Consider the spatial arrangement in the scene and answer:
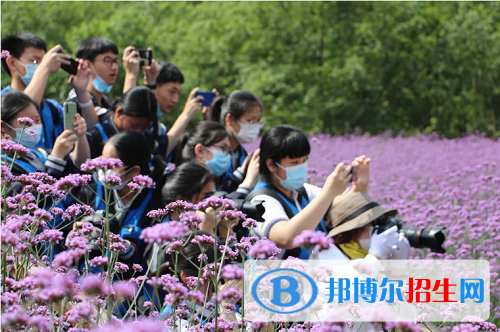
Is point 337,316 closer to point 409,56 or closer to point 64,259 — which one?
point 64,259

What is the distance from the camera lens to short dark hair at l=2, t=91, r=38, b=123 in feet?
11.4

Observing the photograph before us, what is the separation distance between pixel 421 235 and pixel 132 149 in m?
1.42

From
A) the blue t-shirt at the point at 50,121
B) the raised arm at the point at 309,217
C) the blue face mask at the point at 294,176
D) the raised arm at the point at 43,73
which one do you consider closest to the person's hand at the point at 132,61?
the blue t-shirt at the point at 50,121

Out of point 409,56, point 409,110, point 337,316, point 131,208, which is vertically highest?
point 337,316

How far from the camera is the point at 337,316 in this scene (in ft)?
4.00

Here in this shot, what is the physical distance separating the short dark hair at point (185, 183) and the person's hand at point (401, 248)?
92 centimetres

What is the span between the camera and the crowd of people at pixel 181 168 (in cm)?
322

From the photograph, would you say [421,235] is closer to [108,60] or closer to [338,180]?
[338,180]

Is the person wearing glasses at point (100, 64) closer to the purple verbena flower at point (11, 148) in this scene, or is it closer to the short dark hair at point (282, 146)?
the short dark hair at point (282, 146)

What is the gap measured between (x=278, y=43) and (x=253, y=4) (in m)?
1.29

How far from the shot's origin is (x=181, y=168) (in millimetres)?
3623

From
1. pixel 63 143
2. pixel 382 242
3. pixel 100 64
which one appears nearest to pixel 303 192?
pixel 382 242

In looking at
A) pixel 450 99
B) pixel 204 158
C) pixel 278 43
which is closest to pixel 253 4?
pixel 278 43

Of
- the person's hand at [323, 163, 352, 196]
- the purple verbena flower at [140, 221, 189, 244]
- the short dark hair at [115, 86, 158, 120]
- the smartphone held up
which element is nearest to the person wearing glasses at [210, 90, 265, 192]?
the short dark hair at [115, 86, 158, 120]
